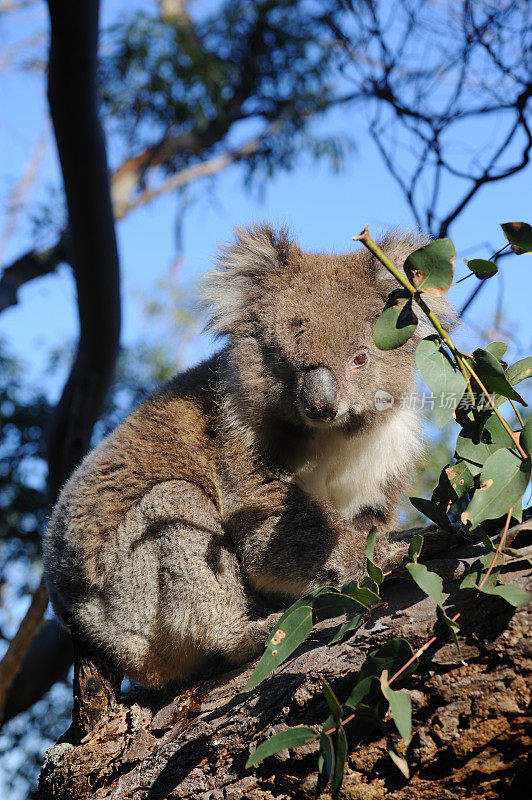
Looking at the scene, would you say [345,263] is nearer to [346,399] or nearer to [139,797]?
[346,399]

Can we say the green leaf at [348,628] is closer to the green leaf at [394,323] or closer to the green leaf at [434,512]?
the green leaf at [434,512]

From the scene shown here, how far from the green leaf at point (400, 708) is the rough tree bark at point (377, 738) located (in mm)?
163

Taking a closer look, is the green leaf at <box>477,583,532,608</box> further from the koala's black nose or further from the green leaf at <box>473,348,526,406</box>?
the koala's black nose

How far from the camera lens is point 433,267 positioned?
2.10 m

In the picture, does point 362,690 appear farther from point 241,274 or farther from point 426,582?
point 241,274

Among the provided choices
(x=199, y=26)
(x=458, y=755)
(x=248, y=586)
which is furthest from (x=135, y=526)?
(x=199, y=26)

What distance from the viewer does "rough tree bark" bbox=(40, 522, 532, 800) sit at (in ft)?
6.45

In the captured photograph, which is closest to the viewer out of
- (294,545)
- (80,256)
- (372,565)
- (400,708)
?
(400,708)

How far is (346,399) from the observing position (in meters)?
3.15

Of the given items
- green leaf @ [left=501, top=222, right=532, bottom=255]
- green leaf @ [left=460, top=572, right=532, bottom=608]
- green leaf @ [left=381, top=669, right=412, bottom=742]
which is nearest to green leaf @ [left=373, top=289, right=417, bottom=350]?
green leaf @ [left=501, top=222, right=532, bottom=255]

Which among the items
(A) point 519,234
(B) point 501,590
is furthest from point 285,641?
(A) point 519,234

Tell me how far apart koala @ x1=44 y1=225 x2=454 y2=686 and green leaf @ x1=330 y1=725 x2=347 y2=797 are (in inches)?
41.2

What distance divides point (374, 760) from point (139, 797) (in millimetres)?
1004

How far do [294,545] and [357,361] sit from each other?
0.88 metres
